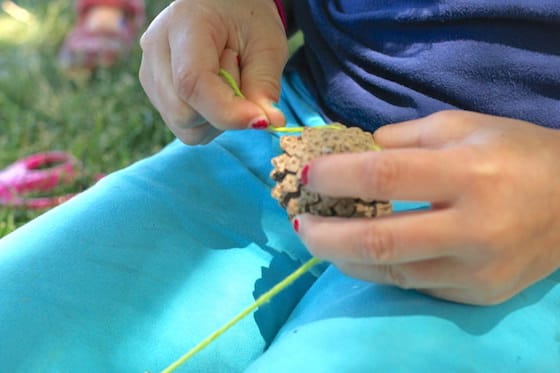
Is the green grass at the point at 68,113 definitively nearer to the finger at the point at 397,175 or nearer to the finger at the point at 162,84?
the finger at the point at 162,84

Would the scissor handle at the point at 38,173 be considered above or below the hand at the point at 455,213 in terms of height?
below

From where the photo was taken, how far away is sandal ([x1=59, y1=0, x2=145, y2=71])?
181 centimetres

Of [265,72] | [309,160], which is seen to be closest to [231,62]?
[265,72]

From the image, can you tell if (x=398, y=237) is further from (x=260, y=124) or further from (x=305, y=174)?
(x=260, y=124)

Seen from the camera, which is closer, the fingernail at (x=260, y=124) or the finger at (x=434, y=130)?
the finger at (x=434, y=130)

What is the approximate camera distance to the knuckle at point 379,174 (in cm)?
53

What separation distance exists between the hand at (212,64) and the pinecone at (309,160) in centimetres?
8

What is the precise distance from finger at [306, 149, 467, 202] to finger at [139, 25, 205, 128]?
0.96ft

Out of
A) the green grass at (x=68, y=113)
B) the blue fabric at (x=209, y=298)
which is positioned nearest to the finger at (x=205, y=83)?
the blue fabric at (x=209, y=298)

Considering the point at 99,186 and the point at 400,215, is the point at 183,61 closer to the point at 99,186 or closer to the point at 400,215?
the point at 99,186

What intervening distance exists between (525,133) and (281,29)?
1.26 ft

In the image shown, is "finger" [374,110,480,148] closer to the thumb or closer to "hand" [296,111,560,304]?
"hand" [296,111,560,304]

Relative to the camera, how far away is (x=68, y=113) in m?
1.61

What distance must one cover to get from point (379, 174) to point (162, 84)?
0.38 m
